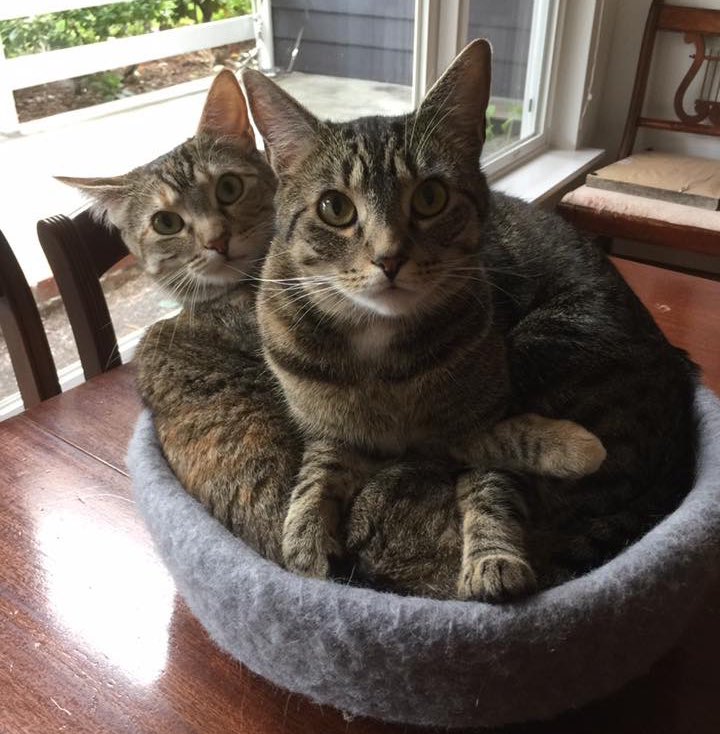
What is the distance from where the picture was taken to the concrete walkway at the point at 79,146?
4.90 ft

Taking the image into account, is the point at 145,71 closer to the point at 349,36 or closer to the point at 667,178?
the point at 349,36

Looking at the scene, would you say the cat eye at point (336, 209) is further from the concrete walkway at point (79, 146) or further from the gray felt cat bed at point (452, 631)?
the concrete walkway at point (79, 146)

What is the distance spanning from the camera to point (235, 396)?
0.89 metres

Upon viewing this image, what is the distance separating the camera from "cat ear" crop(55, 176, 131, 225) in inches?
41.0

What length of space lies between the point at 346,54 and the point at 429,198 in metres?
1.21

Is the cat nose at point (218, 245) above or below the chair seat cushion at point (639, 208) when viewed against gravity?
above

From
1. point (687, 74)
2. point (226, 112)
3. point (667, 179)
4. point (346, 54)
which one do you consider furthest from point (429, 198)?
point (687, 74)

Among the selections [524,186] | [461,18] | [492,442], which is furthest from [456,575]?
[524,186]

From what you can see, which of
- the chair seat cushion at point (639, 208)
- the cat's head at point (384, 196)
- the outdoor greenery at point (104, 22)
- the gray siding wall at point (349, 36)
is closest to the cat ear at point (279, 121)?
the cat's head at point (384, 196)

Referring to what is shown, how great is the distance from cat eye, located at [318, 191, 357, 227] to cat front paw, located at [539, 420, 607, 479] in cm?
29

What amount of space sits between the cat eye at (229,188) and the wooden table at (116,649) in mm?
349

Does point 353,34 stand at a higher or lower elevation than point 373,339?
higher

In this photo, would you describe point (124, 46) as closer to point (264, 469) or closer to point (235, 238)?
point (235, 238)

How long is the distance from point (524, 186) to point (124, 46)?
4.02 ft
